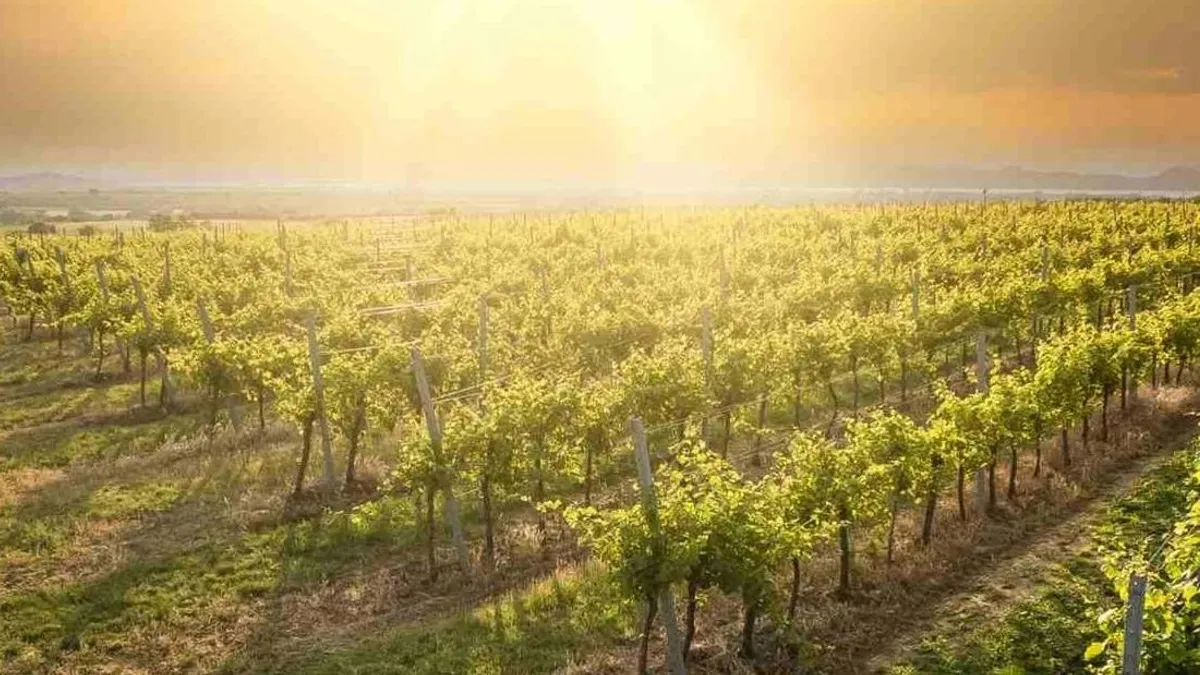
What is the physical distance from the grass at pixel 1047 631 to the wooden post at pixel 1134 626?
4096 millimetres

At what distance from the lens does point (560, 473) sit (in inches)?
703

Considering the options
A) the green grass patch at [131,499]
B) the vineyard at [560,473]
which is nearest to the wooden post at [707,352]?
the vineyard at [560,473]

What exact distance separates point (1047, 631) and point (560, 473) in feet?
29.7

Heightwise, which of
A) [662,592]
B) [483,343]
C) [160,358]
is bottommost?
[662,592]

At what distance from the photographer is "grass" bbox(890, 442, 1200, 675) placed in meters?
12.7

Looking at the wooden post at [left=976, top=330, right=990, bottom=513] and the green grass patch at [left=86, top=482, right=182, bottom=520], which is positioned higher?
the wooden post at [left=976, top=330, right=990, bottom=513]

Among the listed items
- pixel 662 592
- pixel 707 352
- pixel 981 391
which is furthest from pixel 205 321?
pixel 981 391

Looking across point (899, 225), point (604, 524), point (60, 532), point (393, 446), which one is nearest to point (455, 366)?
point (393, 446)

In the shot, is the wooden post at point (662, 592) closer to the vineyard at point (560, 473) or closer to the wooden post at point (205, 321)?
the vineyard at point (560, 473)

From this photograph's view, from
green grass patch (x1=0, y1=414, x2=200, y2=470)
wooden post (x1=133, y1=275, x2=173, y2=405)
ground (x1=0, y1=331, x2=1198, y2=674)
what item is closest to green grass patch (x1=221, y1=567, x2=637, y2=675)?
ground (x1=0, y1=331, x2=1198, y2=674)

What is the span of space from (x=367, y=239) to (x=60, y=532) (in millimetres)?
50176

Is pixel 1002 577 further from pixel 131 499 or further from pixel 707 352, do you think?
pixel 131 499

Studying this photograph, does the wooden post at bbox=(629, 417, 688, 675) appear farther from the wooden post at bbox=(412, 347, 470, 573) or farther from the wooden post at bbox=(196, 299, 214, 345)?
the wooden post at bbox=(196, 299, 214, 345)

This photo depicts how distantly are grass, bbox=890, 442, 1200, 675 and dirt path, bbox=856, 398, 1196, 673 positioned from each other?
0.54 ft
